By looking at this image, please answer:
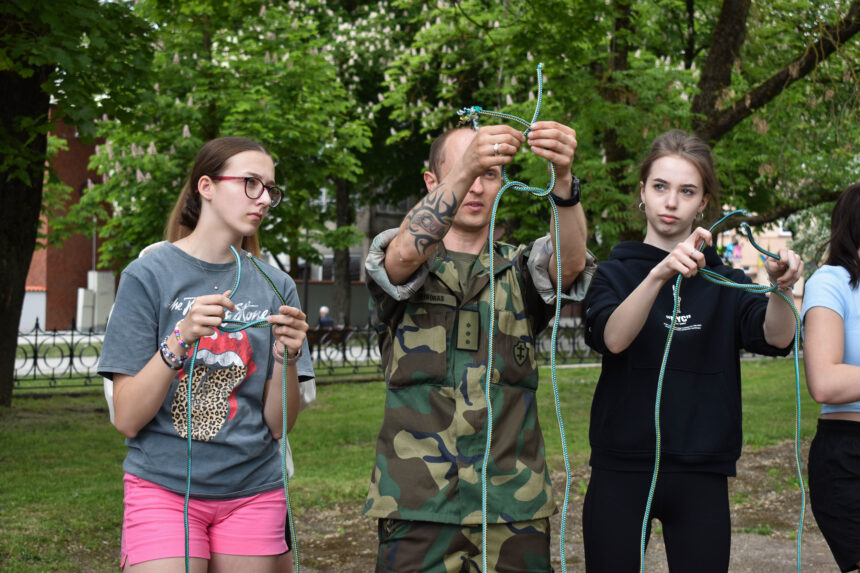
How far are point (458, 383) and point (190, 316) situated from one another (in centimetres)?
83

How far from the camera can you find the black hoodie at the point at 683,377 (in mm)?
2740

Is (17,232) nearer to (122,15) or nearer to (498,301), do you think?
(122,15)

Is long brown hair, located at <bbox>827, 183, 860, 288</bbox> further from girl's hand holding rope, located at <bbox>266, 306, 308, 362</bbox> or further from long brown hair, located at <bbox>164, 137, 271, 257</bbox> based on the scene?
long brown hair, located at <bbox>164, 137, 271, 257</bbox>

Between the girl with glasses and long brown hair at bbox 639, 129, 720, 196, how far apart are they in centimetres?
133

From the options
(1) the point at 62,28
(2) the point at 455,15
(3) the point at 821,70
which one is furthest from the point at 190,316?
(2) the point at 455,15

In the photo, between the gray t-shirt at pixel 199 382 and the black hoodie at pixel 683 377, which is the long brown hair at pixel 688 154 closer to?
the black hoodie at pixel 683 377

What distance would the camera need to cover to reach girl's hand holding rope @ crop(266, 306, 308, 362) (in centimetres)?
255

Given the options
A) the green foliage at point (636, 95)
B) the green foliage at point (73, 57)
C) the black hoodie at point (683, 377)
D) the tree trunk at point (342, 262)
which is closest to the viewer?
the black hoodie at point (683, 377)

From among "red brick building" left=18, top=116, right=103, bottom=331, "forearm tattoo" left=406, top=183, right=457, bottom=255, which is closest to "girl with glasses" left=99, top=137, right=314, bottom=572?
"forearm tattoo" left=406, top=183, right=457, bottom=255

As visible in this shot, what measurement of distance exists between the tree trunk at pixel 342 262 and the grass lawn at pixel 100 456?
9.89 m

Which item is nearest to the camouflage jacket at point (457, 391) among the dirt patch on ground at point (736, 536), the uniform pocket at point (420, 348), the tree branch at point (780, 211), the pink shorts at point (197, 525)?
the uniform pocket at point (420, 348)

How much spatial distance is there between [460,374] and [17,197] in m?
8.86

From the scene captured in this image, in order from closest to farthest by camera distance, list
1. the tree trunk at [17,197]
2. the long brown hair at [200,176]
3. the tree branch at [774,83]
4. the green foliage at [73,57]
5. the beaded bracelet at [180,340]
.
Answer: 1. the beaded bracelet at [180,340]
2. the long brown hair at [200,176]
3. the green foliage at [73,57]
4. the tree trunk at [17,197]
5. the tree branch at [774,83]

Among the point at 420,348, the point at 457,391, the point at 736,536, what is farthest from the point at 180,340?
the point at 736,536
